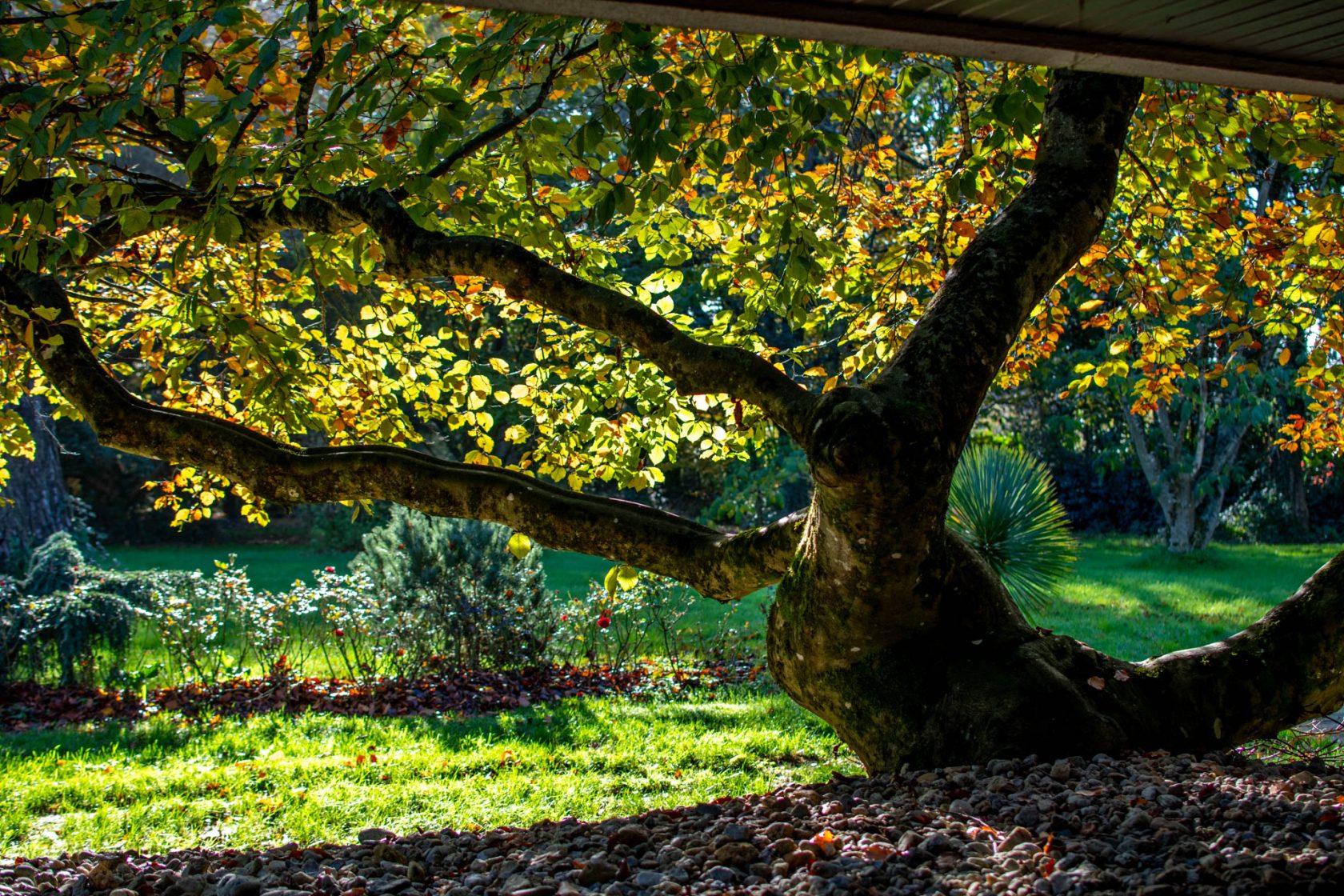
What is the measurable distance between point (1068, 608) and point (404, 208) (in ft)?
32.9

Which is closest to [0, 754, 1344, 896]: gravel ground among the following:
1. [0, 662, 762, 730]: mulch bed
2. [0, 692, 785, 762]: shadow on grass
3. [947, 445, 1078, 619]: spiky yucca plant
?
[0, 692, 785, 762]: shadow on grass

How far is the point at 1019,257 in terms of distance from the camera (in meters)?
3.18

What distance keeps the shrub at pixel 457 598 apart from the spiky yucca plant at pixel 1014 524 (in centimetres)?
369

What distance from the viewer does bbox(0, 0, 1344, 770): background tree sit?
9.46 feet

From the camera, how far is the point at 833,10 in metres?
1.82

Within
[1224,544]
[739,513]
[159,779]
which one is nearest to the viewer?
[159,779]

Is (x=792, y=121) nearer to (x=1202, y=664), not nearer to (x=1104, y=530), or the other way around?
(x=1202, y=664)

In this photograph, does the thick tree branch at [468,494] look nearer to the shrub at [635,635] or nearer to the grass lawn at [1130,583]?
the grass lawn at [1130,583]

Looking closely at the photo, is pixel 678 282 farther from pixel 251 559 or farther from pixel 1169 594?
pixel 251 559

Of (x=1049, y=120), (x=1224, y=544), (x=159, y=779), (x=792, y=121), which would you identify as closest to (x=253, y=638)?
(x=159, y=779)

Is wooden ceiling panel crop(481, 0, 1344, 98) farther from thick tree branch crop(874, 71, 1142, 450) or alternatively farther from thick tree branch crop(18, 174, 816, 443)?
thick tree branch crop(18, 174, 816, 443)

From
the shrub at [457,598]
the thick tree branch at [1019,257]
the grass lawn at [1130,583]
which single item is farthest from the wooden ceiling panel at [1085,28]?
the shrub at [457,598]

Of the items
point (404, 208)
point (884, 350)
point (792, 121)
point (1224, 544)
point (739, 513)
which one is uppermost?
point (792, 121)

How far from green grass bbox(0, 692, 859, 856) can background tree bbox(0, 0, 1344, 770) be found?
1.70m
